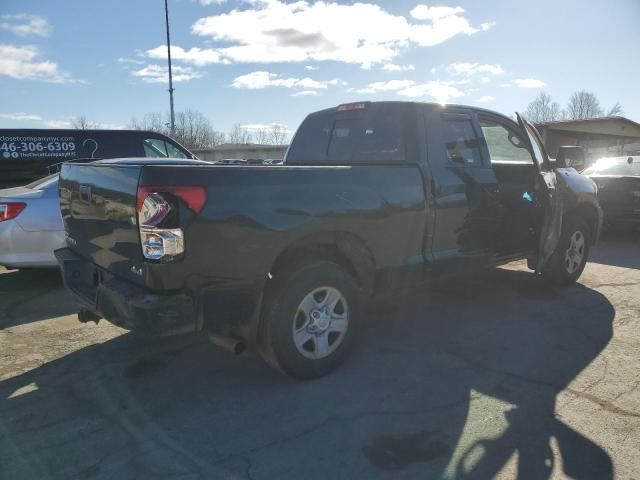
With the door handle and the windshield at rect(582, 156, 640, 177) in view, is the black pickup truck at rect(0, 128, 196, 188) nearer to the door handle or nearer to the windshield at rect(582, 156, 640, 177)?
the door handle

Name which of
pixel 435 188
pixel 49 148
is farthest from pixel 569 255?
pixel 49 148

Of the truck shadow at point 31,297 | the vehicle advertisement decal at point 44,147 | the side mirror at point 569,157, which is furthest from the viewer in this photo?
the vehicle advertisement decal at point 44,147

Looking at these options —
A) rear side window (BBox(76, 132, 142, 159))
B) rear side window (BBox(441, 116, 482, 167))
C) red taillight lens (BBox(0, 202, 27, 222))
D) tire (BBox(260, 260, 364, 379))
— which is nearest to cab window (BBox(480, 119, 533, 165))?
rear side window (BBox(441, 116, 482, 167))

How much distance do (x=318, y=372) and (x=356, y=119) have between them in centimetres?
236

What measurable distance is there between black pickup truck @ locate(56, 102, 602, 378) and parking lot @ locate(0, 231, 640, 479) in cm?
46

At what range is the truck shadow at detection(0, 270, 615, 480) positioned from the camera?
2619 millimetres

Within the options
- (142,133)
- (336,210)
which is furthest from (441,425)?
(142,133)

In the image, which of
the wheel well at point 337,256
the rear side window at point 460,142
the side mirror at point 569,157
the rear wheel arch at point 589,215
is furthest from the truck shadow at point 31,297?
the rear wheel arch at point 589,215

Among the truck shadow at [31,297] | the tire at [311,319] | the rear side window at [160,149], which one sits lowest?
the truck shadow at [31,297]

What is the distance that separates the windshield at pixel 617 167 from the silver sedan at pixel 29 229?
941 centimetres

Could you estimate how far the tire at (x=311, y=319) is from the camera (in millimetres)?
3285

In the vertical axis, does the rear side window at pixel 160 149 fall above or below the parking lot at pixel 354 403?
above

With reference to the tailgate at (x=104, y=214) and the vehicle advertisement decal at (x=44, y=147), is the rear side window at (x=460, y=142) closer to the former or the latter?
the tailgate at (x=104, y=214)

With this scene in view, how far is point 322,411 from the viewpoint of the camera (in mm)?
3145
